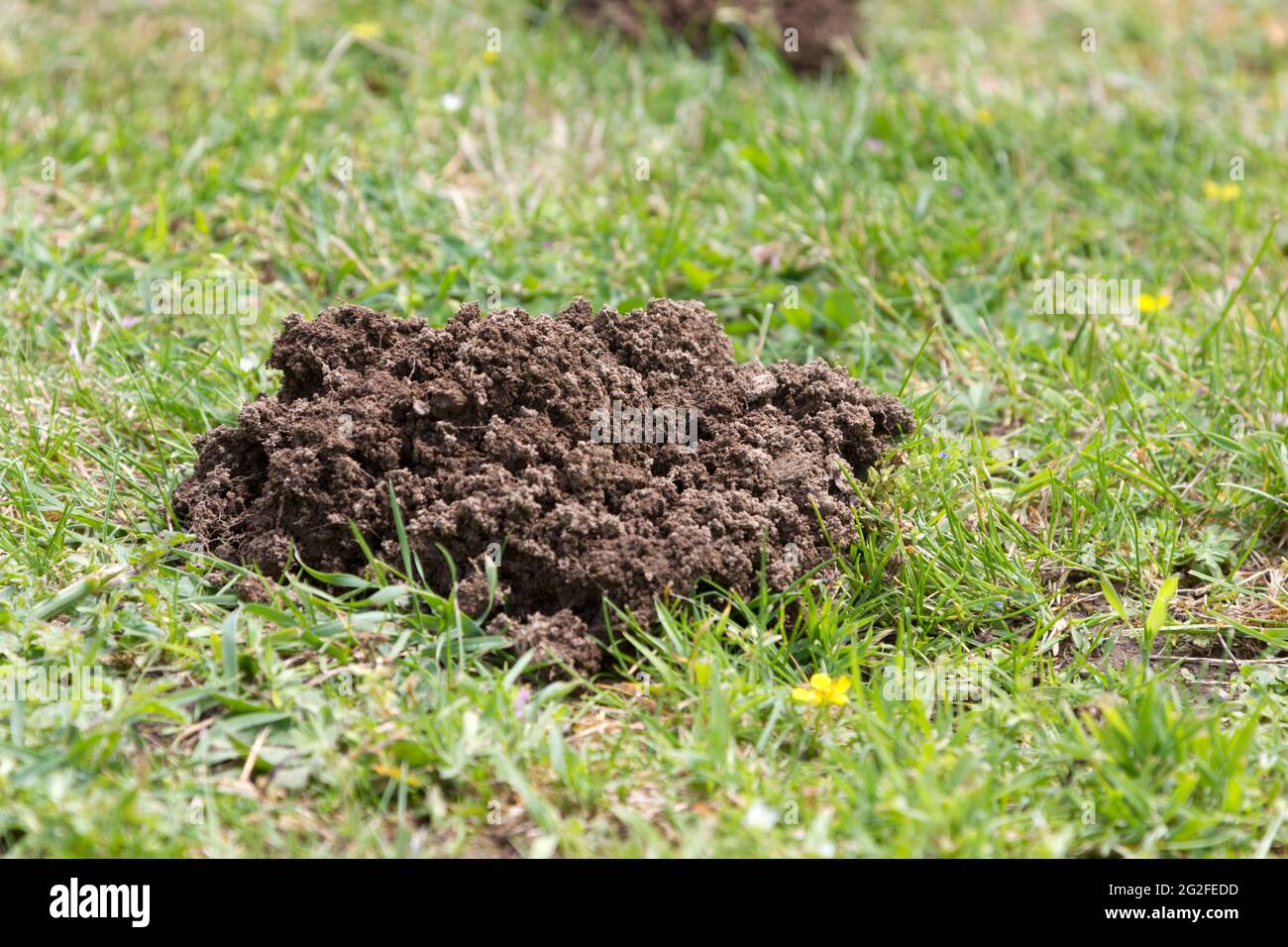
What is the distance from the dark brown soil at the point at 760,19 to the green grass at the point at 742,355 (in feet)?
0.52

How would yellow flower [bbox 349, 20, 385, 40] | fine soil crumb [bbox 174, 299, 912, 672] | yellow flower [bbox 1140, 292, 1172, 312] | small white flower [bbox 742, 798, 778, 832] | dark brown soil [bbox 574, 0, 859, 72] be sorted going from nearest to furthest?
small white flower [bbox 742, 798, 778, 832]
fine soil crumb [bbox 174, 299, 912, 672]
yellow flower [bbox 1140, 292, 1172, 312]
yellow flower [bbox 349, 20, 385, 40]
dark brown soil [bbox 574, 0, 859, 72]

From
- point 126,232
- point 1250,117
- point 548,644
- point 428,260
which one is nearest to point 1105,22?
point 1250,117

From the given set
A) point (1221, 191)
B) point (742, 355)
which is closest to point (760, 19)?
point (1221, 191)

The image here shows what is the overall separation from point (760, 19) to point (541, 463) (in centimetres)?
339

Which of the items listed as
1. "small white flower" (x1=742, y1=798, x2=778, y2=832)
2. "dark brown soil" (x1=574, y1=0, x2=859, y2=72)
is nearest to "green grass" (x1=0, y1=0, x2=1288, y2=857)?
"small white flower" (x1=742, y1=798, x2=778, y2=832)

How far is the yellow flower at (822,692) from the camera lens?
2.43 meters

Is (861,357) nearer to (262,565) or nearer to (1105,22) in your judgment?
(262,565)

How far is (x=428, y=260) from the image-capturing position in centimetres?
411

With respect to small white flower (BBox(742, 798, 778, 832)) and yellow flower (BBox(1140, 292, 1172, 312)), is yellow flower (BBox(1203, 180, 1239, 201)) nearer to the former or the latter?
yellow flower (BBox(1140, 292, 1172, 312))

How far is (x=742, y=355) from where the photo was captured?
12.3 feet

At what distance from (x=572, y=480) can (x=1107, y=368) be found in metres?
1.79

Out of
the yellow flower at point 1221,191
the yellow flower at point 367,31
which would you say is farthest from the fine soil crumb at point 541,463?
the yellow flower at point 367,31

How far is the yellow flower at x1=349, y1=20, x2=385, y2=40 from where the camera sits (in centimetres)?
515

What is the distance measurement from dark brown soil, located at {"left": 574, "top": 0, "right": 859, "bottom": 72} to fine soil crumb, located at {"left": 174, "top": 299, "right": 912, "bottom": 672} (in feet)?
9.24
